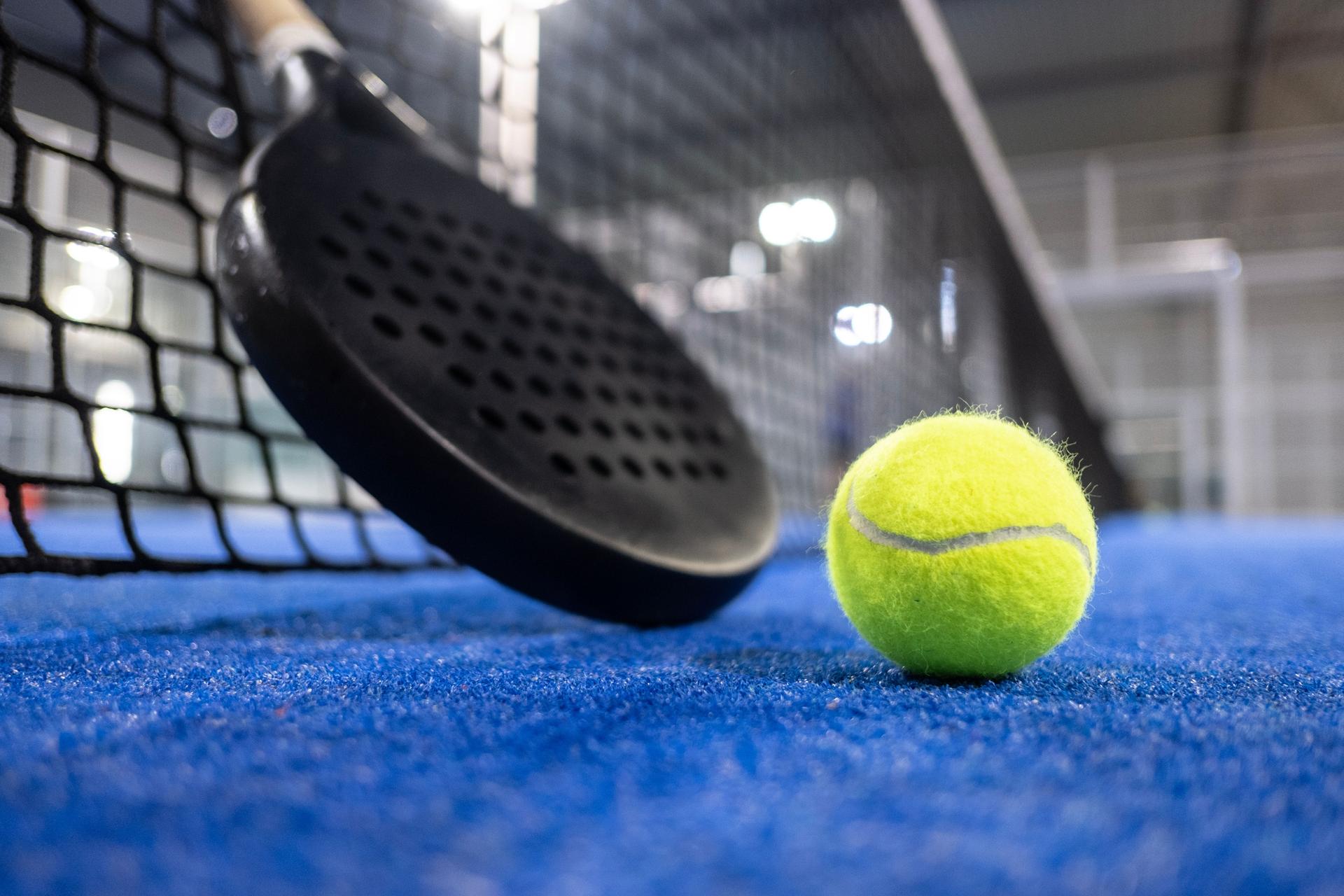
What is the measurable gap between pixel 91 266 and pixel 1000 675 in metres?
5.82

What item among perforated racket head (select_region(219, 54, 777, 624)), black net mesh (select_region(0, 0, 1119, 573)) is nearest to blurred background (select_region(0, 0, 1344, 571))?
black net mesh (select_region(0, 0, 1119, 573))

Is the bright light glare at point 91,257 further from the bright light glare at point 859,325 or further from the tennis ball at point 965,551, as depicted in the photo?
the bright light glare at point 859,325

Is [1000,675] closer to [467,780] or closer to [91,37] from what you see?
[467,780]

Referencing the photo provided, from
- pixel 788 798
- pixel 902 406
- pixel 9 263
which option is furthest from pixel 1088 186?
pixel 788 798

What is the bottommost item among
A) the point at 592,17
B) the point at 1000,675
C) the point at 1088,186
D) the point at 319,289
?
the point at 1000,675

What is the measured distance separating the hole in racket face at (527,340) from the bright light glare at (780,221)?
1708mm

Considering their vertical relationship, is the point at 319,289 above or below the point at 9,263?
below

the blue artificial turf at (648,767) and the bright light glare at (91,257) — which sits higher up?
the bright light glare at (91,257)

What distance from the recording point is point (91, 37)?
916mm

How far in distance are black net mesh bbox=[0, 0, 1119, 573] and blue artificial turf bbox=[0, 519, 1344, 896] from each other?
0.32m

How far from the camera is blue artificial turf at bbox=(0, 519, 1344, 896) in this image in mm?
301

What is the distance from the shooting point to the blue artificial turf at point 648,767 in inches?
11.9

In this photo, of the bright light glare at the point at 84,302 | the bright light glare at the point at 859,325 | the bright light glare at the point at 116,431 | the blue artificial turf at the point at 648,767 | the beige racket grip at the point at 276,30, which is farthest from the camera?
the bright light glare at the point at 116,431

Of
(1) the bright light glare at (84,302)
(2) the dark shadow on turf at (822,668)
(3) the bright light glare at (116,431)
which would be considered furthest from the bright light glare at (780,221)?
(3) the bright light glare at (116,431)
